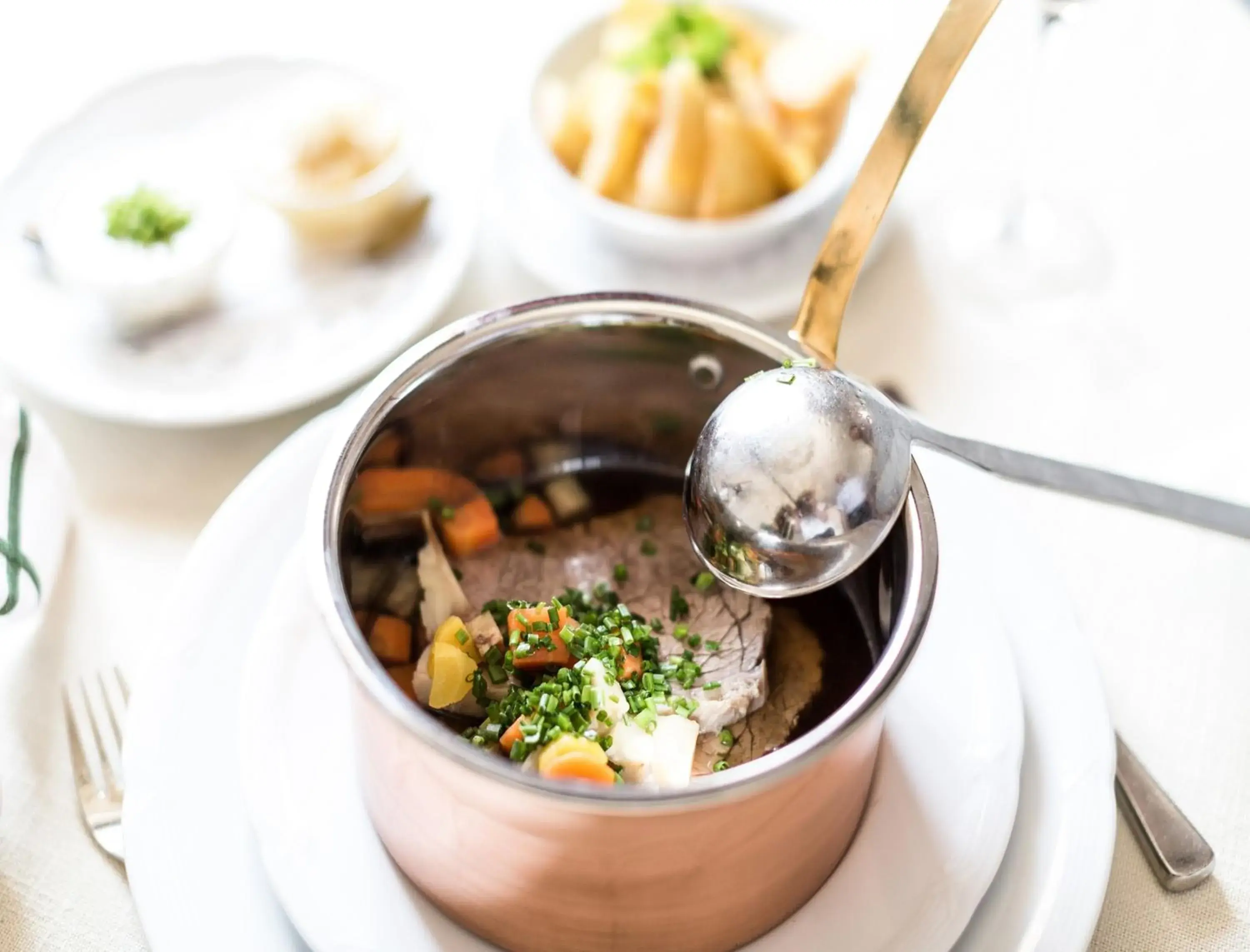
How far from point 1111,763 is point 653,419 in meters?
0.54

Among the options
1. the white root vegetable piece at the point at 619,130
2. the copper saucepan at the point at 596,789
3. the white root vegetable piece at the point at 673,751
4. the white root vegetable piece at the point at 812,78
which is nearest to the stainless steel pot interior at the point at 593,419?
the copper saucepan at the point at 596,789

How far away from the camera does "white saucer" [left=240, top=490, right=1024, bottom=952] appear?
34.4 inches

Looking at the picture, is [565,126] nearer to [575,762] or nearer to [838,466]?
[838,466]

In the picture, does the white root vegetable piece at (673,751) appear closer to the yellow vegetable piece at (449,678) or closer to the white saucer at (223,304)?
the yellow vegetable piece at (449,678)

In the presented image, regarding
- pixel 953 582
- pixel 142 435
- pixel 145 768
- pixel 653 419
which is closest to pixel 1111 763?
pixel 953 582

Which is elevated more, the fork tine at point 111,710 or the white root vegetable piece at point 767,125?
the white root vegetable piece at point 767,125

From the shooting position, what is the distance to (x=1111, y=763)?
3.17 feet

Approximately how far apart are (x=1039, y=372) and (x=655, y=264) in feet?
1.60

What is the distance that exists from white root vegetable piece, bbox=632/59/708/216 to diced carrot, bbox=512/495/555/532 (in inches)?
16.8

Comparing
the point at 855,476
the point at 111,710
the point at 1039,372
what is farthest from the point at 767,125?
the point at 111,710

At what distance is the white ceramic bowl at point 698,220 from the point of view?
1.39 metres

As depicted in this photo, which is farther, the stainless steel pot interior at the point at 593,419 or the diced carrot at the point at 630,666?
the diced carrot at the point at 630,666

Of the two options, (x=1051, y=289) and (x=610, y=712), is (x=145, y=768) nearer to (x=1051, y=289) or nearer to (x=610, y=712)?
(x=610, y=712)

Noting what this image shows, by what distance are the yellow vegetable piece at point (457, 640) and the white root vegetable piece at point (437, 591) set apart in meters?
0.06
